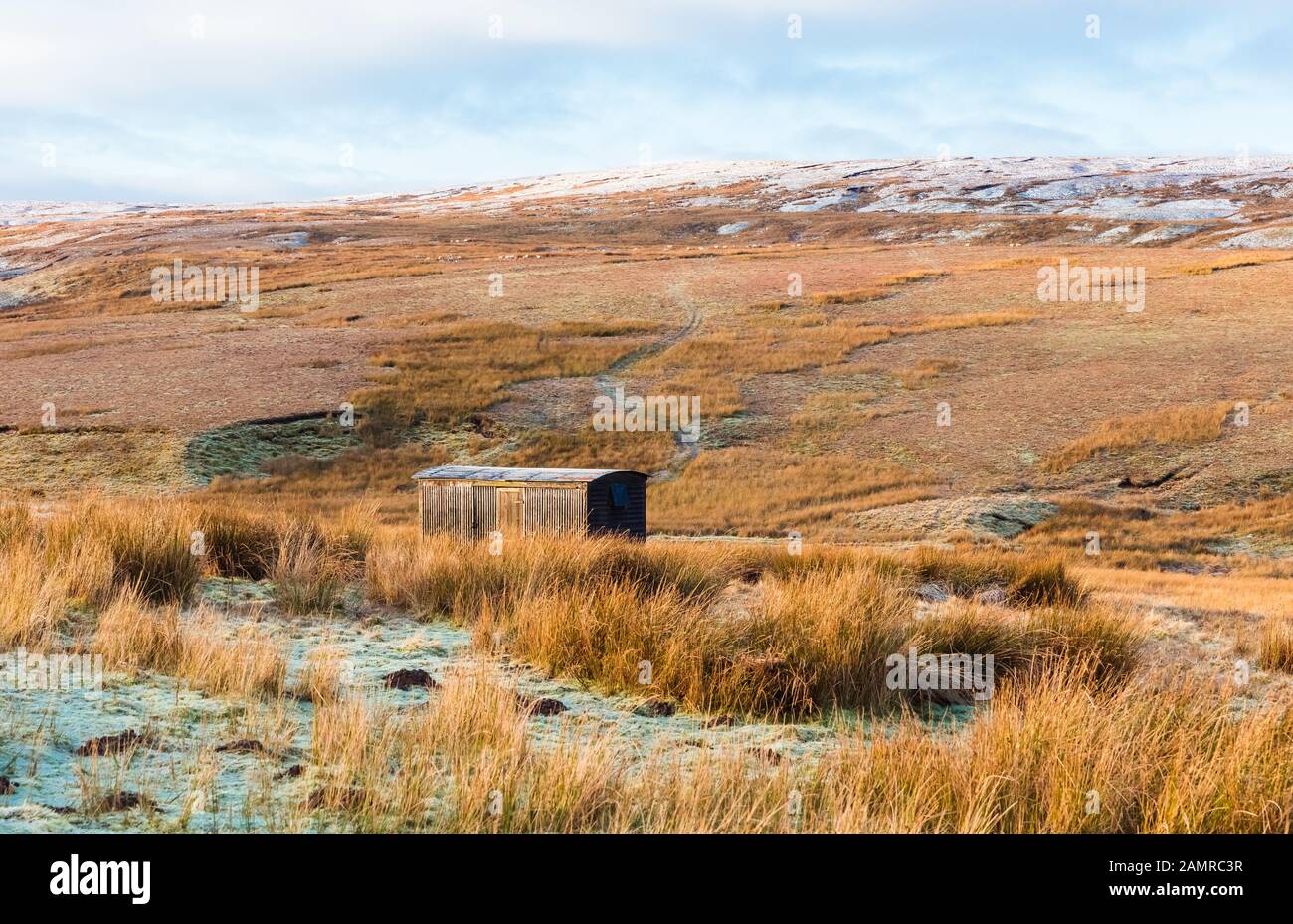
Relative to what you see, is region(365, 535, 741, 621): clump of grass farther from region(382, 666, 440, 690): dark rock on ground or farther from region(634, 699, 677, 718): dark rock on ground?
region(634, 699, 677, 718): dark rock on ground

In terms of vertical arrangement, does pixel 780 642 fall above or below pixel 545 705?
above

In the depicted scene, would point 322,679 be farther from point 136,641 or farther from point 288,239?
point 288,239

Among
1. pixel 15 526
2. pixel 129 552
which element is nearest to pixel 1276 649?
pixel 129 552

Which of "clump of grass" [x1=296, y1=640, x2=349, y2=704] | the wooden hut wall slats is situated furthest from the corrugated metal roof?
"clump of grass" [x1=296, y1=640, x2=349, y2=704]

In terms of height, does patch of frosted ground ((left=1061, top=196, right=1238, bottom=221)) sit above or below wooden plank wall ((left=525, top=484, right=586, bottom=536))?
above

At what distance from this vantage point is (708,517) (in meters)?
32.7

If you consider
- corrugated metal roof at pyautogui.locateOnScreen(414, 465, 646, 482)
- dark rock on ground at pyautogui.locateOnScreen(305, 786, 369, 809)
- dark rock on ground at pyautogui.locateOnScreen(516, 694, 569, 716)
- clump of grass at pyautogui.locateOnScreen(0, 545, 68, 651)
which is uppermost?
clump of grass at pyautogui.locateOnScreen(0, 545, 68, 651)

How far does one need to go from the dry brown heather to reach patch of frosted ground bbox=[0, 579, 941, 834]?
118 mm

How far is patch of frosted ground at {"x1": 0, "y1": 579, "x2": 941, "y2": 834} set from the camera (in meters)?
5.16

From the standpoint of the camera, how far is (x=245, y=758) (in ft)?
→ 19.5

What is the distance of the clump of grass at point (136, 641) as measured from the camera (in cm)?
757

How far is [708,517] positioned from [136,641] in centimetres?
2542
